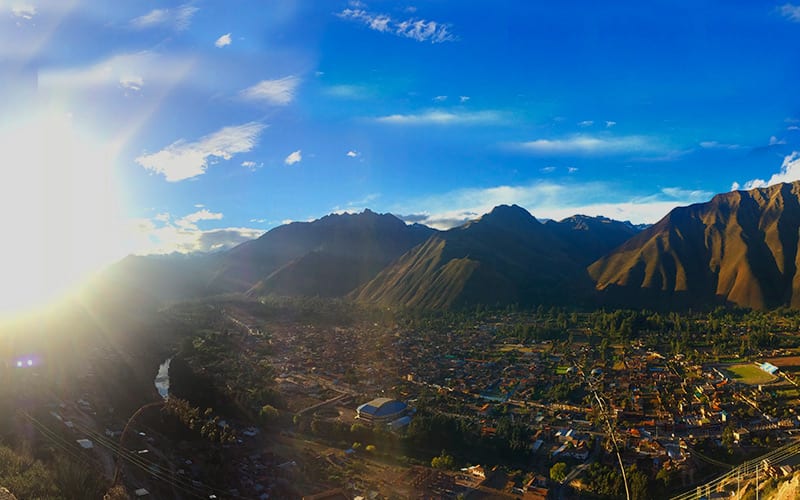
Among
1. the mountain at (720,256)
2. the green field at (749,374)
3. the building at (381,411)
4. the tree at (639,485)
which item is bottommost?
the tree at (639,485)

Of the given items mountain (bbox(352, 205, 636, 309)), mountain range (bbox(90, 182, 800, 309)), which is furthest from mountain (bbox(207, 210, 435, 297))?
mountain (bbox(352, 205, 636, 309))

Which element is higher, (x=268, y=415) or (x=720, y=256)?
(x=720, y=256)

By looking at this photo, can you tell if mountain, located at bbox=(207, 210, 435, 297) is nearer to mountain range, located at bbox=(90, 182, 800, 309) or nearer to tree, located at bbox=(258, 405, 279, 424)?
mountain range, located at bbox=(90, 182, 800, 309)

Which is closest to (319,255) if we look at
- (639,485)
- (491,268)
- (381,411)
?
(491,268)

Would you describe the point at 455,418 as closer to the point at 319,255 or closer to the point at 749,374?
the point at 749,374

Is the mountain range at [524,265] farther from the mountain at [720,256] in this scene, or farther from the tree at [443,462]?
the tree at [443,462]

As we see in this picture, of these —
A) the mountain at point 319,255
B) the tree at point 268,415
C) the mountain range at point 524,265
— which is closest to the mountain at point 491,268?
the mountain range at point 524,265
